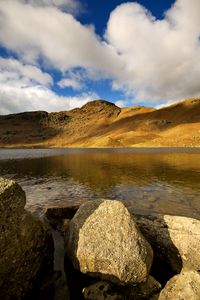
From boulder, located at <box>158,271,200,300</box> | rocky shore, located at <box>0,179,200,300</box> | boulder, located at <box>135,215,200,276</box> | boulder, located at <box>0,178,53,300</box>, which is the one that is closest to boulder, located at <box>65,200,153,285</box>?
rocky shore, located at <box>0,179,200,300</box>

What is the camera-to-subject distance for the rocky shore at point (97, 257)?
26.2ft

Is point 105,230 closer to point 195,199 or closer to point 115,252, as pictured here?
point 115,252

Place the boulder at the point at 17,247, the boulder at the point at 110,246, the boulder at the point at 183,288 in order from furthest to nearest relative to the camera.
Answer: the boulder at the point at 110,246
the boulder at the point at 17,247
the boulder at the point at 183,288

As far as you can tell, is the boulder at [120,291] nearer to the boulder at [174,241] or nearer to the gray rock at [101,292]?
the gray rock at [101,292]

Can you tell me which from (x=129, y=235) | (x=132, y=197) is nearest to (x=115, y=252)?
(x=129, y=235)

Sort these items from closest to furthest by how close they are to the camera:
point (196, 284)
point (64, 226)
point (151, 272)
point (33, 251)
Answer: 1. point (196, 284)
2. point (33, 251)
3. point (151, 272)
4. point (64, 226)

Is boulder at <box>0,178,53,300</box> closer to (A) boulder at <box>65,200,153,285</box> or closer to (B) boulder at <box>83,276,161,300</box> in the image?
(A) boulder at <box>65,200,153,285</box>

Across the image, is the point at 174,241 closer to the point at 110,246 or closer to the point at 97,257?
the point at 110,246

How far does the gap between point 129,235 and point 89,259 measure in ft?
5.46

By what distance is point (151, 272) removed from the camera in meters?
9.51

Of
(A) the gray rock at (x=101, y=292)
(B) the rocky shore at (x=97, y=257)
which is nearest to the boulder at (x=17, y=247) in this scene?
(B) the rocky shore at (x=97, y=257)

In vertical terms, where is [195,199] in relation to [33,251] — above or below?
below

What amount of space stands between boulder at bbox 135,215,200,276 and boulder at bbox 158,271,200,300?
70.4 inches

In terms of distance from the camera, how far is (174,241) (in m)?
10.2
